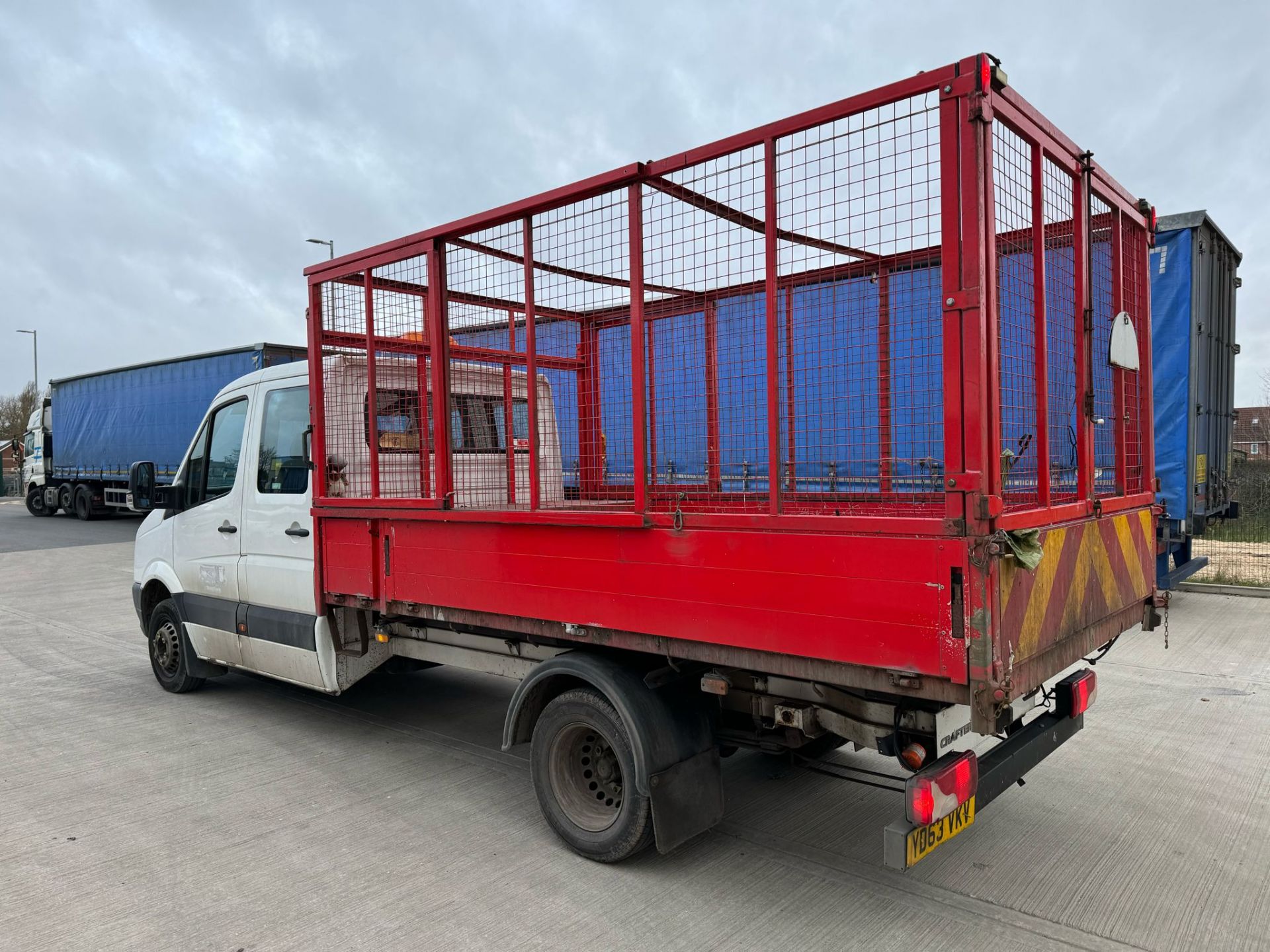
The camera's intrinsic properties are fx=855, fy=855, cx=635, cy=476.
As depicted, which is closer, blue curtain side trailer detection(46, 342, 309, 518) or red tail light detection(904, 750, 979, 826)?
red tail light detection(904, 750, 979, 826)

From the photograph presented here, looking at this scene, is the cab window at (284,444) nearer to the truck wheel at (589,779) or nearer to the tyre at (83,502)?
the truck wheel at (589,779)

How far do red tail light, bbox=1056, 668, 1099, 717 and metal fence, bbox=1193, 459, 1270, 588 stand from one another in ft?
25.8

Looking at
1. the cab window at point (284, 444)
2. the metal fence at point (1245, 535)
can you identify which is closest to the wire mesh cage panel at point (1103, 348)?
the cab window at point (284, 444)

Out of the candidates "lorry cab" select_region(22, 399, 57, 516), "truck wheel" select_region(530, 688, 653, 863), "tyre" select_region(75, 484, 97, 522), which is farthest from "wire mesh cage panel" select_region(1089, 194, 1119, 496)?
"lorry cab" select_region(22, 399, 57, 516)

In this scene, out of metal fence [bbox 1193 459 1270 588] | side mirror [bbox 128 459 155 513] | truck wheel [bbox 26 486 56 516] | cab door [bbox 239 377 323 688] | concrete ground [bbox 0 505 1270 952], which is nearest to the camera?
concrete ground [bbox 0 505 1270 952]

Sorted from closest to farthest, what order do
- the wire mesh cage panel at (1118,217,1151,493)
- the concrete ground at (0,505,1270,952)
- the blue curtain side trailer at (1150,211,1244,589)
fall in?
the concrete ground at (0,505,1270,952) < the wire mesh cage panel at (1118,217,1151,493) < the blue curtain side trailer at (1150,211,1244,589)

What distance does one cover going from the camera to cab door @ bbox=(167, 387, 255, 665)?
5664 mm

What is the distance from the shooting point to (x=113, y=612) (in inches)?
401

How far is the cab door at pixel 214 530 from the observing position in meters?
5.66

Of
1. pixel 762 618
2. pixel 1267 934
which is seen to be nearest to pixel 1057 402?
pixel 762 618

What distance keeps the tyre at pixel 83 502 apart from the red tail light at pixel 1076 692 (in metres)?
27.7

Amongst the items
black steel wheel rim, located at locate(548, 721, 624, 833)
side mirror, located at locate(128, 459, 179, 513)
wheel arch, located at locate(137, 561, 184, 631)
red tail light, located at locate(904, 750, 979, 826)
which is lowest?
black steel wheel rim, located at locate(548, 721, 624, 833)

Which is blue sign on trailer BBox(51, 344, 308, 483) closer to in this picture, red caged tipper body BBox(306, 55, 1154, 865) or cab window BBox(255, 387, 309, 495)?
cab window BBox(255, 387, 309, 495)

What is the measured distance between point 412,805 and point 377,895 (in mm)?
932
